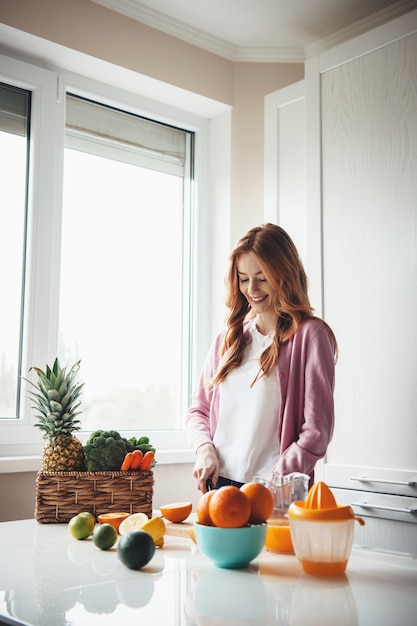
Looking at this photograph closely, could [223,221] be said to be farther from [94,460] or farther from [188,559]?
[188,559]

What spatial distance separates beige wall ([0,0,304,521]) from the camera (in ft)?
8.09

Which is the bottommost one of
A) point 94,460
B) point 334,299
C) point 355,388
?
point 94,460

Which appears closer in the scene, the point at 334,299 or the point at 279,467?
the point at 279,467

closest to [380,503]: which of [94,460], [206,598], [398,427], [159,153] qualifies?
[398,427]

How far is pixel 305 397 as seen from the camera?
1766 millimetres

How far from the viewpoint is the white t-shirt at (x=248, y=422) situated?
6.03 ft

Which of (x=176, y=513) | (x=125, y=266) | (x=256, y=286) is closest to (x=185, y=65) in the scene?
(x=125, y=266)

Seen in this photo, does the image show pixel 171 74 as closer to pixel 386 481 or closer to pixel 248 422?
pixel 248 422

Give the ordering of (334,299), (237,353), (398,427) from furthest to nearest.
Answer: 1. (334,299)
2. (398,427)
3. (237,353)

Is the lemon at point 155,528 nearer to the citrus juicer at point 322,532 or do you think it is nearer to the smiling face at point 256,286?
the citrus juicer at point 322,532

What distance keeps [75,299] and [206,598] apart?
6.32ft

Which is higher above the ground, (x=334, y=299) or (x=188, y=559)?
(x=334, y=299)

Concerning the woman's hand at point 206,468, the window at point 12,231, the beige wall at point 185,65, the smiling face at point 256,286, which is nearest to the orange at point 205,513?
the woman's hand at point 206,468

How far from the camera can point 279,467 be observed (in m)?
1.69
